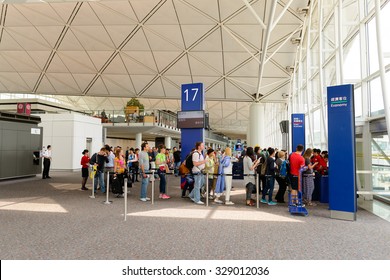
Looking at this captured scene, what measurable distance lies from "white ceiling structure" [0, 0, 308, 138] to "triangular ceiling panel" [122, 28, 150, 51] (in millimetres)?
84

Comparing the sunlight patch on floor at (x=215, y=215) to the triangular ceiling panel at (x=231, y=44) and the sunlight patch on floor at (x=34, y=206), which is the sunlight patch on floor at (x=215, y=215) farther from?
the triangular ceiling panel at (x=231, y=44)

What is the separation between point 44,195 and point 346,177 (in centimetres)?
1031

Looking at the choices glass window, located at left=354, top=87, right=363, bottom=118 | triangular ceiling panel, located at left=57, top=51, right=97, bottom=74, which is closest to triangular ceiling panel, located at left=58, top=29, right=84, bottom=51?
triangular ceiling panel, located at left=57, top=51, right=97, bottom=74

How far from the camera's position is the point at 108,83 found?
2909cm

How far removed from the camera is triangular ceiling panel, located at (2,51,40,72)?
2705 centimetres

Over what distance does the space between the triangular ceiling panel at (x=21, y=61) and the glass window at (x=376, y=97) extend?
27.2m

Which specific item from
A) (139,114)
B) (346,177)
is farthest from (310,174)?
(139,114)

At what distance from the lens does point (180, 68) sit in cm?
2606

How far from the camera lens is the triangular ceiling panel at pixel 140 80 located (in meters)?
27.7

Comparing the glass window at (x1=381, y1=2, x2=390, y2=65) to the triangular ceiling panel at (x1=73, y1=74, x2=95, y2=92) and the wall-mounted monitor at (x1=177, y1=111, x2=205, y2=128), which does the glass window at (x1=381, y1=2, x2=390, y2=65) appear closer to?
the wall-mounted monitor at (x1=177, y1=111, x2=205, y2=128)

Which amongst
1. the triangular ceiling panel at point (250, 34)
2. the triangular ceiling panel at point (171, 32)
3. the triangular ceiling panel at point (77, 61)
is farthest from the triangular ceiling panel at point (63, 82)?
the triangular ceiling panel at point (250, 34)

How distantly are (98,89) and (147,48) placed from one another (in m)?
8.09

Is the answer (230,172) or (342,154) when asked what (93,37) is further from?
(342,154)

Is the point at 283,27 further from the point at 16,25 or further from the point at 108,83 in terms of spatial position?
the point at 16,25
